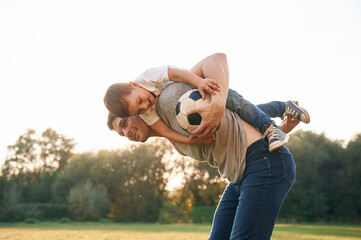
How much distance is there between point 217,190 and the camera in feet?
150

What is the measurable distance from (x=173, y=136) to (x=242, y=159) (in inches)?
23.6

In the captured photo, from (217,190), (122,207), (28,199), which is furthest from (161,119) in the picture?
(28,199)

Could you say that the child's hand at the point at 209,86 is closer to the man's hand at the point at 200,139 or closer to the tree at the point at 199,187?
the man's hand at the point at 200,139

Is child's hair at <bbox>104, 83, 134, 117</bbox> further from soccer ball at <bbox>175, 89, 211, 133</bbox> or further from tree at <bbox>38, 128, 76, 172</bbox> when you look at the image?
tree at <bbox>38, 128, 76, 172</bbox>

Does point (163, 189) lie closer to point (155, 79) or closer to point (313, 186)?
point (313, 186)

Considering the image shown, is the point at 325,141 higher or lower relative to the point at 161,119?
higher

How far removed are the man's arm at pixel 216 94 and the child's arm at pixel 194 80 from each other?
48 millimetres

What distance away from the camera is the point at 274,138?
2.38m

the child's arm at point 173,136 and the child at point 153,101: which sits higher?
the child at point 153,101

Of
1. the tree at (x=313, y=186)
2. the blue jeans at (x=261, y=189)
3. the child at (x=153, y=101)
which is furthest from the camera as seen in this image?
the tree at (x=313, y=186)

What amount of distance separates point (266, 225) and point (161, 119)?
3.90 ft

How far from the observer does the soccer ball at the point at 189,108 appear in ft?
7.97

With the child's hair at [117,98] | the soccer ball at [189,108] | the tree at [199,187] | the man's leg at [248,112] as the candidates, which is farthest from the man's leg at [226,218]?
the tree at [199,187]

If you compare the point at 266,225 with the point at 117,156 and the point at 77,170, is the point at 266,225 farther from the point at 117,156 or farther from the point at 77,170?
the point at 77,170
